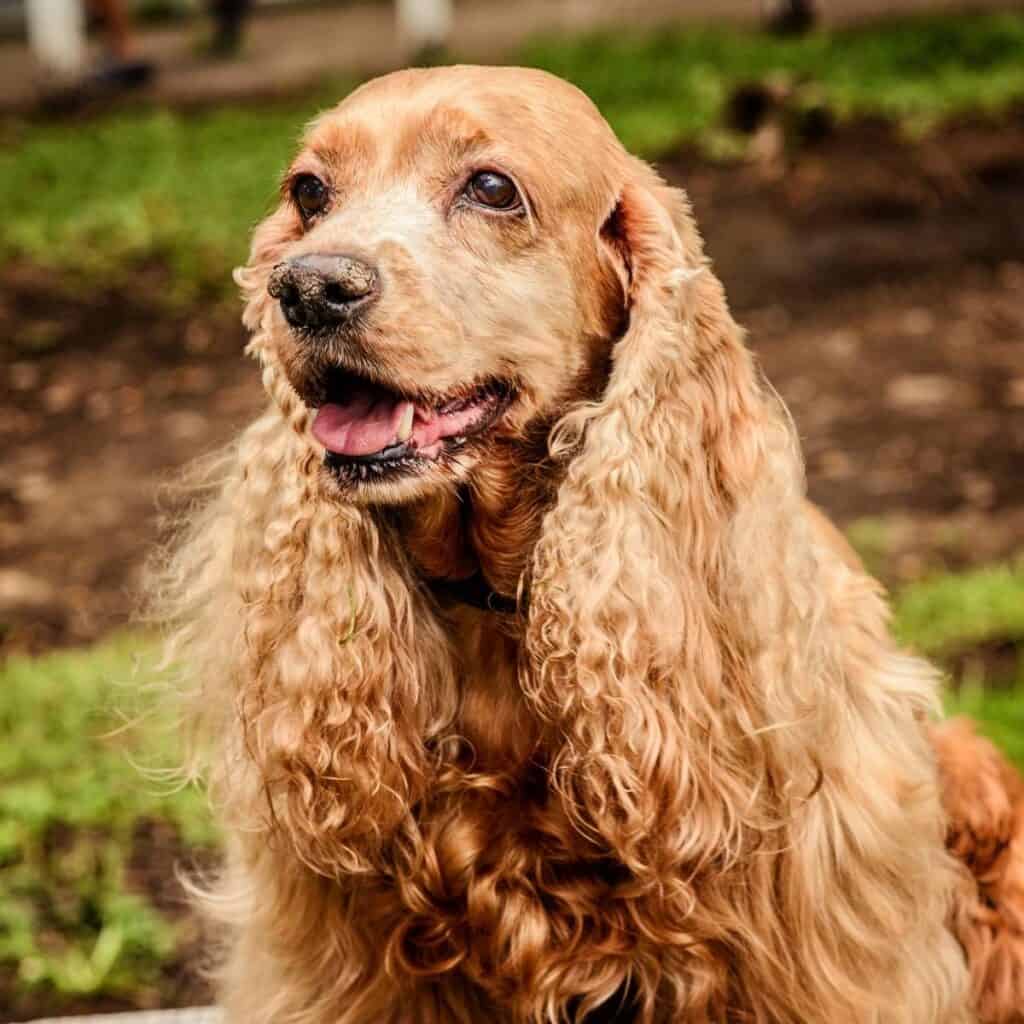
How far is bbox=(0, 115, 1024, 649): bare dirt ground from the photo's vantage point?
271 inches

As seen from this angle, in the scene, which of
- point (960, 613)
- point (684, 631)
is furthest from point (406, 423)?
point (960, 613)

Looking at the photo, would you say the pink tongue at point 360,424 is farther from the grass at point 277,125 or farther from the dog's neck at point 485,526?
the grass at point 277,125

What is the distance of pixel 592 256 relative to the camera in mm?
3014

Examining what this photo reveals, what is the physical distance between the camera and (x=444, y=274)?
2.87 metres

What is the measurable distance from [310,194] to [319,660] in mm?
802

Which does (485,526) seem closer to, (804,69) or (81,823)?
(81,823)

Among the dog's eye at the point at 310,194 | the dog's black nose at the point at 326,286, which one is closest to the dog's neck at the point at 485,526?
the dog's black nose at the point at 326,286

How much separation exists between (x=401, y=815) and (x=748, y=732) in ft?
1.98

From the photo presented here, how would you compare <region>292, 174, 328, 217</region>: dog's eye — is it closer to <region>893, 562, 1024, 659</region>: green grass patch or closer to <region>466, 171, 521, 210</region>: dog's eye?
<region>466, 171, 521, 210</region>: dog's eye

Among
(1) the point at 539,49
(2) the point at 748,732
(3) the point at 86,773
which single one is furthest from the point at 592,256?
(1) the point at 539,49

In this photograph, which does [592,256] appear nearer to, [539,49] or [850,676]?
[850,676]

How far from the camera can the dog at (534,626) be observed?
2.90m

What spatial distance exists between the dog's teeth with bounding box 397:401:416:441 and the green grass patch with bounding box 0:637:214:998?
0.90 metres

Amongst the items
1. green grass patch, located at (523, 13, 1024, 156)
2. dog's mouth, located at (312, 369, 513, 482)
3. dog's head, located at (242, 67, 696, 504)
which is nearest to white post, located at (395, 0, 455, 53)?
green grass patch, located at (523, 13, 1024, 156)
